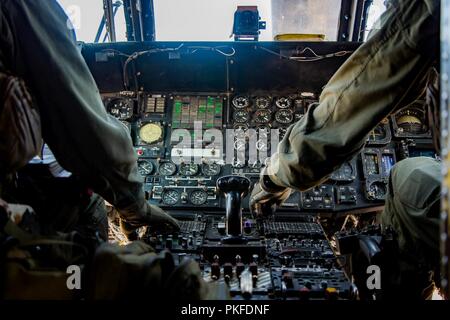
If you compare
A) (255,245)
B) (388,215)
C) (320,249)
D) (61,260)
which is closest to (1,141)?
(61,260)

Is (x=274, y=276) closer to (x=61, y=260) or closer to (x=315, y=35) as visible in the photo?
(x=61, y=260)

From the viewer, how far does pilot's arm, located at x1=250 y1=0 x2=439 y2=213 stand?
54.2 inches

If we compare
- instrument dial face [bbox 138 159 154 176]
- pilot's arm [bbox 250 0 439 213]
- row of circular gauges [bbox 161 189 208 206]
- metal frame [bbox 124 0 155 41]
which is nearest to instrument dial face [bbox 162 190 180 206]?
row of circular gauges [bbox 161 189 208 206]

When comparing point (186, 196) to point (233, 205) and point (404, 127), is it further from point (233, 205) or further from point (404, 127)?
point (404, 127)

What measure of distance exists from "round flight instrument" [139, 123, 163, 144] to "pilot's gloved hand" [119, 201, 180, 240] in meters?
1.07

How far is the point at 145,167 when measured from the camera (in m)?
3.42

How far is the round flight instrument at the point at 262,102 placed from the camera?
369 cm

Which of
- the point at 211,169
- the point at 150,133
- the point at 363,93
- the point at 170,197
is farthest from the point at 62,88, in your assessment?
the point at 150,133

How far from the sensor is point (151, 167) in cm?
342

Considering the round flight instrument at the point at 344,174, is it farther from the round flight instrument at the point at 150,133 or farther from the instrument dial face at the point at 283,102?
the round flight instrument at the point at 150,133

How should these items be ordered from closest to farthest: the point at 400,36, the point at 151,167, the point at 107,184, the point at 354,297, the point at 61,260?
the point at 61,260 < the point at 400,36 < the point at 354,297 < the point at 107,184 < the point at 151,167

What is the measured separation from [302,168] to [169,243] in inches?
30.9

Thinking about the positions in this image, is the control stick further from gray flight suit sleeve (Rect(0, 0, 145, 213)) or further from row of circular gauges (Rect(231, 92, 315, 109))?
row of circular gauges (Rect(231, 92, 315, 109))

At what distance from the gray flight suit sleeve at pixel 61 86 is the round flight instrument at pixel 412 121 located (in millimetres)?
2702
